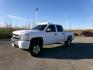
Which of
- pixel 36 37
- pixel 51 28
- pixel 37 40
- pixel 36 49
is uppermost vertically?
pixel 51 28

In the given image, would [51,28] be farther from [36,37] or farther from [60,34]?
[36,37]

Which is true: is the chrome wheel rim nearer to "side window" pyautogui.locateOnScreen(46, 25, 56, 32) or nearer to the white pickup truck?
the white pickup truck

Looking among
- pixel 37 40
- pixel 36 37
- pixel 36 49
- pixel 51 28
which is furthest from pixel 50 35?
pixel 36 49

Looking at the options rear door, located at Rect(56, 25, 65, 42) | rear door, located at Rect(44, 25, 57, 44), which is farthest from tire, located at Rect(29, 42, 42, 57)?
rear door, located at Rect(56, 25, 65, 42)

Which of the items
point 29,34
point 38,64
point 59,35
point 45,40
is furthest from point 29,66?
point 59,35

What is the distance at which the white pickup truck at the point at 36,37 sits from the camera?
9633 millimetres

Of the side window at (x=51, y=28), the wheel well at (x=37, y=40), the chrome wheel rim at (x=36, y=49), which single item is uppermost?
the side window at (x=51, y=28)

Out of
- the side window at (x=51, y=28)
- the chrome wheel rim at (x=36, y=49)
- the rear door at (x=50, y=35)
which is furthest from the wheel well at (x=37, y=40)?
the side window at (x=51, y=28)

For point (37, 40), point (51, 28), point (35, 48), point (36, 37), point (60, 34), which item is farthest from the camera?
point (60, 34)

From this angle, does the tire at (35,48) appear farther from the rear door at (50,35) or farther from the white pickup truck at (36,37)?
the rear door at (50,35)

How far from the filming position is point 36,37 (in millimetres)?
10227

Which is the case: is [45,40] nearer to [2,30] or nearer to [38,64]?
[38,64]

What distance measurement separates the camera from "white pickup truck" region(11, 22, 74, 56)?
9.63 metres

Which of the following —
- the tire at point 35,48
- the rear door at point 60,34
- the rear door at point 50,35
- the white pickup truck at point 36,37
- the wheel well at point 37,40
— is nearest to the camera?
the white pickup truck at point 36,37
